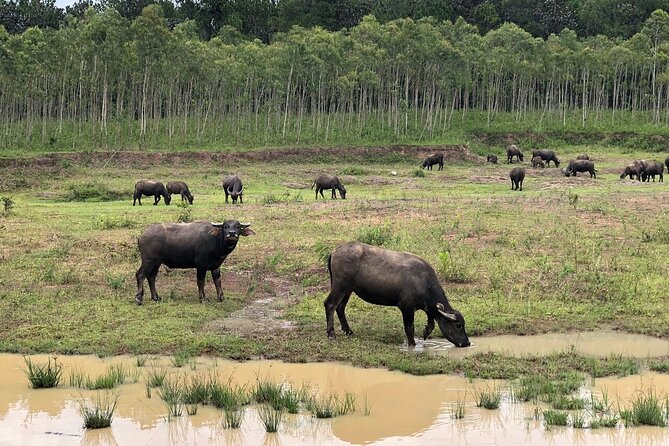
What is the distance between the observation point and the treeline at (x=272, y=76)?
5272 centimetres

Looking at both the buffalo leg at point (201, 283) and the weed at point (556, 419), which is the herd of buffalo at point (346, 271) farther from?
the weed at point (556, 419)

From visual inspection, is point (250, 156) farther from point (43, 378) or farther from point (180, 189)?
point (43, 378)

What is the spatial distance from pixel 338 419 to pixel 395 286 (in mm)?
3520

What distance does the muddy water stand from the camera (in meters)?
8.81

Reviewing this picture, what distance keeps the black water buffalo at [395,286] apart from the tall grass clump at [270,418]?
346 cm

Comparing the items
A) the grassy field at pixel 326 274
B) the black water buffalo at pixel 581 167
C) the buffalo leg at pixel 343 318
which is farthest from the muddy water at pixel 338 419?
the black water buffalo at pixel 581 167

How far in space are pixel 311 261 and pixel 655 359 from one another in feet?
28.5

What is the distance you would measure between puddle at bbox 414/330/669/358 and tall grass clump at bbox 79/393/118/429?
4916mm

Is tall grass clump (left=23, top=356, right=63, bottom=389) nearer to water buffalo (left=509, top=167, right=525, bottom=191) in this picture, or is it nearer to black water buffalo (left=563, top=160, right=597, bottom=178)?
water buffalo (left=509, top=167, right=525, bottom=191)

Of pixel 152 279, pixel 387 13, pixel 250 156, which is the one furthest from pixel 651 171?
pixel 387 13

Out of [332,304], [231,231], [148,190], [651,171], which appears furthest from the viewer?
[651,171]

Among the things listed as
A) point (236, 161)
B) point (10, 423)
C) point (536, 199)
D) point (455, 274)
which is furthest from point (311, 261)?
point (236, 161)

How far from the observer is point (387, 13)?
99375 mm

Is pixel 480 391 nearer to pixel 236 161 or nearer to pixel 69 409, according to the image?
pixel 69 409
